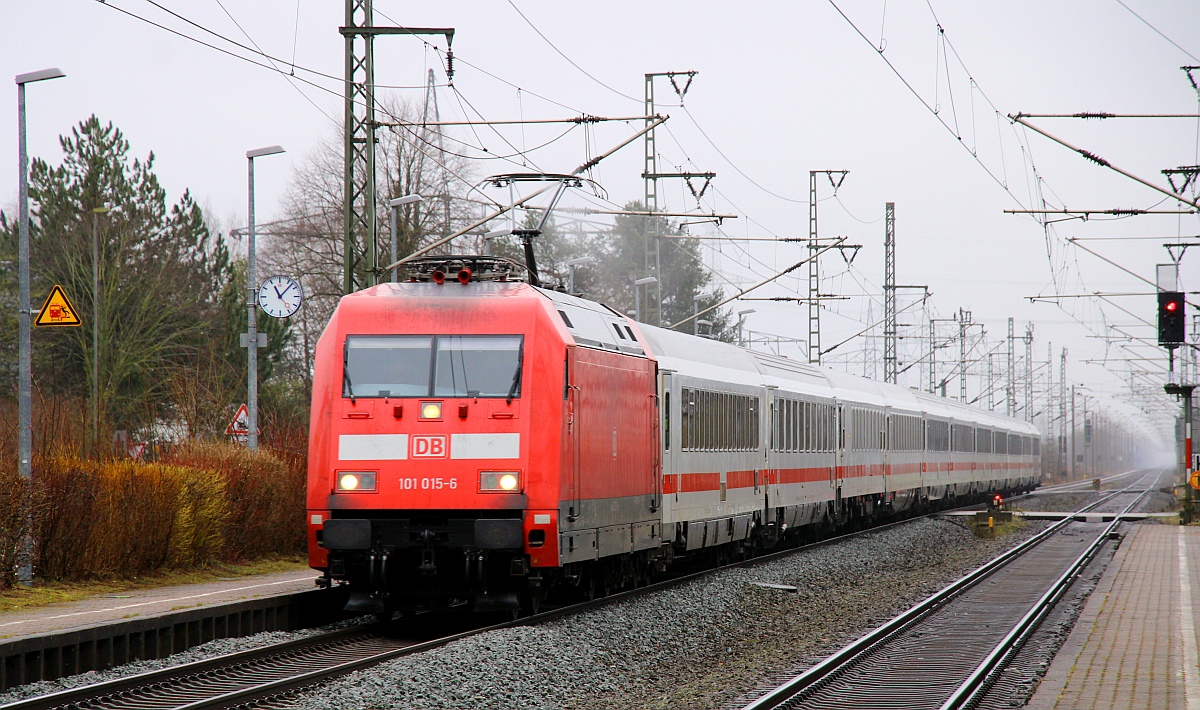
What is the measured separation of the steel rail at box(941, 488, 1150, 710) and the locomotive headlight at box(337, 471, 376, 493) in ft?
18.4

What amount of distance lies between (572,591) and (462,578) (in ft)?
12.0

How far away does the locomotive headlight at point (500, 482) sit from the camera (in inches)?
523

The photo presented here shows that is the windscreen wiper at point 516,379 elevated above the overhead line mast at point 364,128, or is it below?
below

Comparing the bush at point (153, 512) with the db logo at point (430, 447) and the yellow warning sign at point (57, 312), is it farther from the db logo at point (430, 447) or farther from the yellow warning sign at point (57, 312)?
the db logo at point (430, 447)

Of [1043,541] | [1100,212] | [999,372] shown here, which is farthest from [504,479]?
[999,372]

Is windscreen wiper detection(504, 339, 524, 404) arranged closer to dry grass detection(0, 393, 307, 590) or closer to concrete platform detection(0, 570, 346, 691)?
concrete platform detection(0, 570, 346, 691)

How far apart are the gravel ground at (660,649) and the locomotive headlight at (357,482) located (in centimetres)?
193

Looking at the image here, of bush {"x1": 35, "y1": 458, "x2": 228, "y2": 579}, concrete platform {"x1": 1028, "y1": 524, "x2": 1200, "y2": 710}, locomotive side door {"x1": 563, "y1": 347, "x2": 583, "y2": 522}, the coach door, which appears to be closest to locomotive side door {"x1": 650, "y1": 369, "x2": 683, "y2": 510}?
locomotive side door {"x1": 563, "y1": 347, "x2": 583, "y2": 522}

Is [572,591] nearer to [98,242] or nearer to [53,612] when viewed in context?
[53,612]

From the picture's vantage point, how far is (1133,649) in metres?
13.6

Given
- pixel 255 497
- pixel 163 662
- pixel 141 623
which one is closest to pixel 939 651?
pixel 163 662

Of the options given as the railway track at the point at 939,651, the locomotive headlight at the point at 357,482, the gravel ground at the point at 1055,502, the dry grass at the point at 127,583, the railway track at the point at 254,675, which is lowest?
the gravel ground at the point at 1055,502

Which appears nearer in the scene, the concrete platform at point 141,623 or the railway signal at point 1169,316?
the concrete platform at point 141,623

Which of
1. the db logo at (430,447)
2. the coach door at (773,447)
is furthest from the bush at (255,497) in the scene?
the coach door at (773,447)
